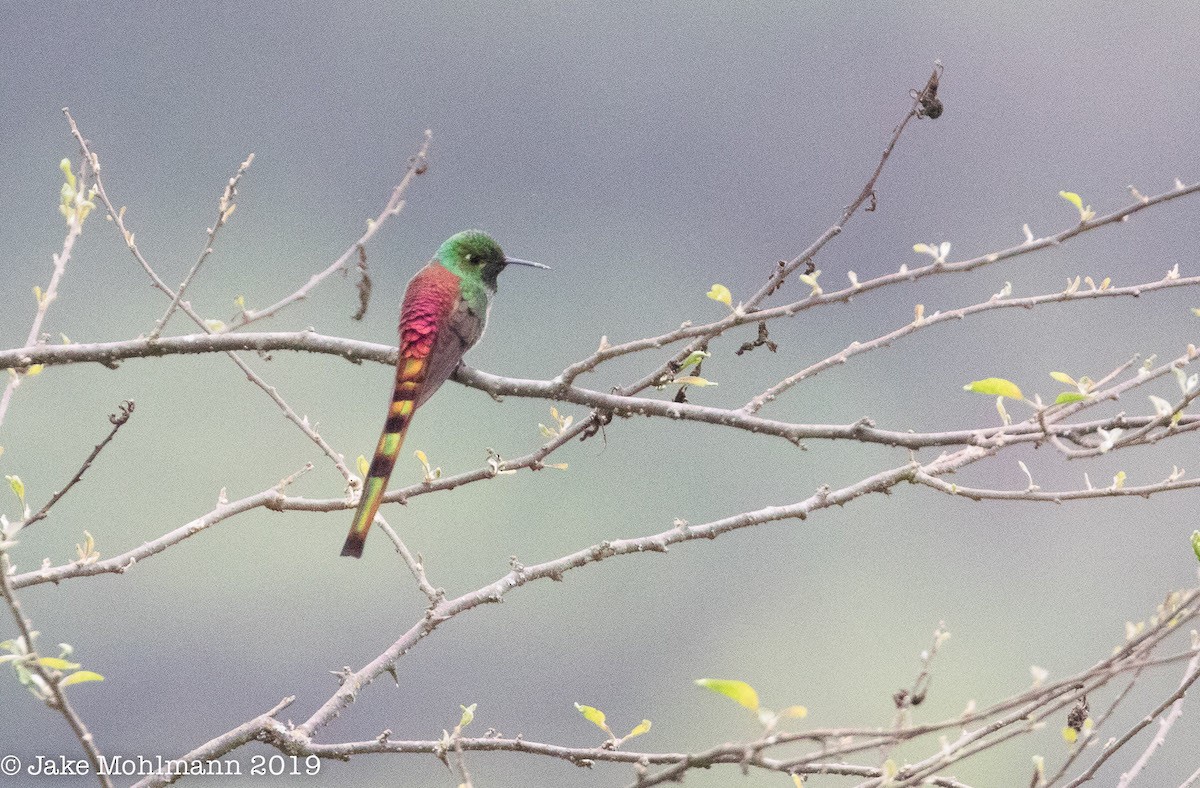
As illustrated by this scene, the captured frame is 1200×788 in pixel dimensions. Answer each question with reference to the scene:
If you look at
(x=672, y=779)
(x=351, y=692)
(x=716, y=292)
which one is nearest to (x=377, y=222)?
(x=716, y=292)

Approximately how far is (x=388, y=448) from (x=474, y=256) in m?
0.84

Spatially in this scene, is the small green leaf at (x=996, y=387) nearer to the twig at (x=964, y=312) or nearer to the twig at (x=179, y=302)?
the twig at (x=964, y=312)

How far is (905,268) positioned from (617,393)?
50 cm

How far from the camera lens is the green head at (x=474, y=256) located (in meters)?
2.70

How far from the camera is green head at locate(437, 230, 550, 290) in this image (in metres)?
2.70

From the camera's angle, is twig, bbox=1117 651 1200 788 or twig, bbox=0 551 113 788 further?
twig, bbox=1117 651 1200 788

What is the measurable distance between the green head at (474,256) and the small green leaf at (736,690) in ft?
5.57

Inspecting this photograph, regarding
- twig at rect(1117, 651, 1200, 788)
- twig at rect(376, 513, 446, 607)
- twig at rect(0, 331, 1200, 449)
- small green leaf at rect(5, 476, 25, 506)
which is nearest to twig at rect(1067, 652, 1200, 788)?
twig at rect(1117, 651, 1200, 788)

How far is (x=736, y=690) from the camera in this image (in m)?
1.09

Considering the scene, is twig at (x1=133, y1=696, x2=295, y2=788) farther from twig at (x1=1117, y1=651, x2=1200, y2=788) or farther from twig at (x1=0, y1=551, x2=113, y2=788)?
twig at (x1=1117, y1=651, x2=1200, y2=788)

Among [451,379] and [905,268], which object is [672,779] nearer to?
[905,268]

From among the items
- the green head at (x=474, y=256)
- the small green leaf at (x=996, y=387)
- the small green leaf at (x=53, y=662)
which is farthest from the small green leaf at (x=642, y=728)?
the green head at (x=474, y=256)

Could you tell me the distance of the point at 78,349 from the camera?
1739 millimetres

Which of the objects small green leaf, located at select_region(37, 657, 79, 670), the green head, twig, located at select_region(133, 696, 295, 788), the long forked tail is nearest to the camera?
small green leaf, located at select_region(37, 657, 79, 670)
